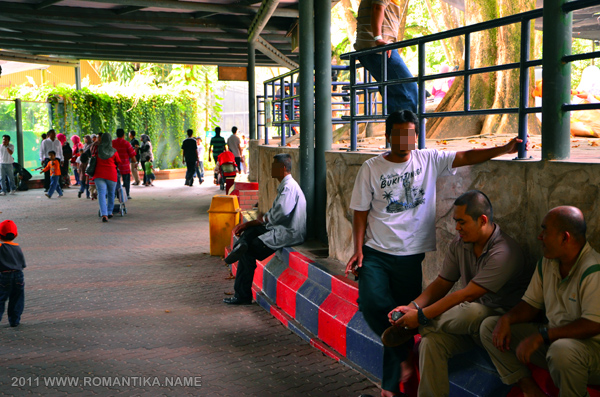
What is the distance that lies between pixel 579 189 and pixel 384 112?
104 inches

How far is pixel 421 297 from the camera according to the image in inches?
145

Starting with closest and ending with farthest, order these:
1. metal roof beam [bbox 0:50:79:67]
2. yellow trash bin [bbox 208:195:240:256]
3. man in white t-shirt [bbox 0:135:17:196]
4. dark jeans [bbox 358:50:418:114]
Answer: dark jeans [bbox 358:50:418:114], yellow trash bin [bbox 208:195:240:256], man in white t-shirt [bbox 0:135:17:196], metal roof beam [bbox 0:50:79:67]

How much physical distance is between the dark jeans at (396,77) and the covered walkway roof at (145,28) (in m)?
4.66

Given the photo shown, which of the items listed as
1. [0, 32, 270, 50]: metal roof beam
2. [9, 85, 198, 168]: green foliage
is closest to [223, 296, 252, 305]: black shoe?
[0, 32, 270, 50]: metal roof beam

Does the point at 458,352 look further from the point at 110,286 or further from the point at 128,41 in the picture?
the point at 128,41

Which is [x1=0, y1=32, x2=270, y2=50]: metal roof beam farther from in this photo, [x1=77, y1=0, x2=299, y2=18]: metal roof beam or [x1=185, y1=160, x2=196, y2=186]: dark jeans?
[x1=185, y1=160, x2=196, y2=186]: dark jeans

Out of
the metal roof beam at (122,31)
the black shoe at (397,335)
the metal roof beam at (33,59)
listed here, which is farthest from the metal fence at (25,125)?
the black shoe at (397,335)

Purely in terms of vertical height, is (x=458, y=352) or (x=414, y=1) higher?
(x=414, y=1)

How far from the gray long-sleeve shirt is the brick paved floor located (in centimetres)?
78

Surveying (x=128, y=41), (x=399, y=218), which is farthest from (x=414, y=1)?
(x=399, y=218)

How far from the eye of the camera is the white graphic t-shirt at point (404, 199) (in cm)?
398

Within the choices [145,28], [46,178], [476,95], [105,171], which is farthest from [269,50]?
[476,95]

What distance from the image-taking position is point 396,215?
3.99 meters

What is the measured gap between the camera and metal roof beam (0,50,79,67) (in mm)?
20078
